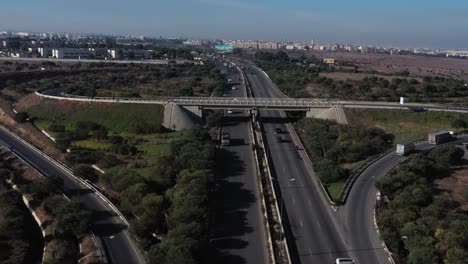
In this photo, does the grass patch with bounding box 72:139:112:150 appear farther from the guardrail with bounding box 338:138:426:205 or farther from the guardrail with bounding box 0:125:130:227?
the guardrail with bounding box 338:138:426:205

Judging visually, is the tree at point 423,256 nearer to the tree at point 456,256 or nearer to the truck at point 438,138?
the tree at point 456,256

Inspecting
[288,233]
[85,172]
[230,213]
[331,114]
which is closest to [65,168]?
[85,172]

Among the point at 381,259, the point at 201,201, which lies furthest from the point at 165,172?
the point at 381,259

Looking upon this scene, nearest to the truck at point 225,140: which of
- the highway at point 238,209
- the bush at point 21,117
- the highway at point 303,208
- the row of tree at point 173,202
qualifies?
the highway at point 238,209

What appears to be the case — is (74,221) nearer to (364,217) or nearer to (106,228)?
(106,228)

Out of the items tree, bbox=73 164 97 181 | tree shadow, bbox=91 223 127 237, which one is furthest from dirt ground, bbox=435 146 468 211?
tree, bbox=73 164 97 181
